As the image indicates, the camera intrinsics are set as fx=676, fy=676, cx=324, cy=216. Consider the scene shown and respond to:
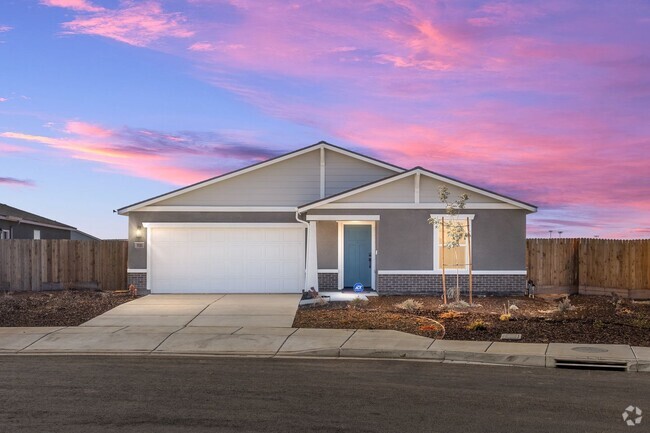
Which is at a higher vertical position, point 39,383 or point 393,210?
point 393,210

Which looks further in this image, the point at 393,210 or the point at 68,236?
the point at 68,236

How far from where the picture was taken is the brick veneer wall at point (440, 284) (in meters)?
22.2

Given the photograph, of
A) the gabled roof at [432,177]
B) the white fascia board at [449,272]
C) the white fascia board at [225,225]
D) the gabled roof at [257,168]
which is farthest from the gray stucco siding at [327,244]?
the gabled roof at [257,168]

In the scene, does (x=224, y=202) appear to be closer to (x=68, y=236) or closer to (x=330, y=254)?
(x=330, y=254)

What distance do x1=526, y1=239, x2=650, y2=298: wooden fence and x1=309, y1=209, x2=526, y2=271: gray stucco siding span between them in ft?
5.34

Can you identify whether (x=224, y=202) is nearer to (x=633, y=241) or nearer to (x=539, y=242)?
(x=539, y=242)

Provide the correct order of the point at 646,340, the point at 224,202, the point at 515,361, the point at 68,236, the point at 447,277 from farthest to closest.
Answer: the point at 68,236 < the point at 224,202 < the point at 447,277 < the point at 646,340 < the point at 515,361

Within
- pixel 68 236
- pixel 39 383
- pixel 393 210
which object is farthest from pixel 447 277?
pixel 68 236

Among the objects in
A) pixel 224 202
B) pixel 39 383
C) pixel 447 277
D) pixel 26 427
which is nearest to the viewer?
pixel 26 427

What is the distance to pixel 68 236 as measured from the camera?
44.8m

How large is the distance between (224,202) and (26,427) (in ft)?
53.7

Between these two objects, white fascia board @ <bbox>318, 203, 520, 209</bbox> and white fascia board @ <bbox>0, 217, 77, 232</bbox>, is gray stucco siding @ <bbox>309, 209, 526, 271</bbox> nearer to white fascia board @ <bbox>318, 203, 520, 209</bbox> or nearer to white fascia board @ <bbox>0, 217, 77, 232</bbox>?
white fascia board @ <bbox>318, 203, 520, 209</bbox>

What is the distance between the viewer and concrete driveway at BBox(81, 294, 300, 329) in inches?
663

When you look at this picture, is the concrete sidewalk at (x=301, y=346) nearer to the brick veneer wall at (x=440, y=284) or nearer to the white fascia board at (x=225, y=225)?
the brick veneer wall at (x=440, y=284)
